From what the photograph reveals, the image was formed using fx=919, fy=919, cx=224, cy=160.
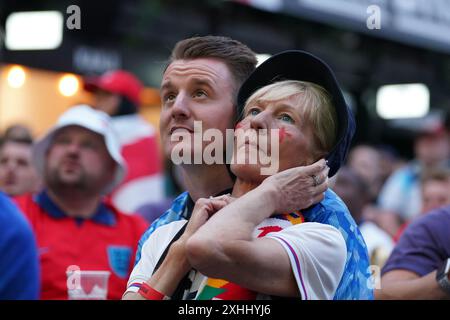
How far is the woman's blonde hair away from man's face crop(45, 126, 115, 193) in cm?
257

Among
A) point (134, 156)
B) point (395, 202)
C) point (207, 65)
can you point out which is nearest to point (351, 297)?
point (207, 65)

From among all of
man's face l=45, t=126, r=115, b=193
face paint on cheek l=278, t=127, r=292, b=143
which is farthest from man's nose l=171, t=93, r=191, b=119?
man's face l=45, t=126, r=115, b=193

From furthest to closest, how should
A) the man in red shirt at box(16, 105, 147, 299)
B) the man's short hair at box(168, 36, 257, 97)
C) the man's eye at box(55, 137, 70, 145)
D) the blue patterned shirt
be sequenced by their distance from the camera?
1. the man's eye at box(55, 137, 70, 145)
2. the man in red shirt at box(16, 105, 147, 299)
3. the man's short hair at box(168, 36, 257, 97)
4. the blue patterned shirt

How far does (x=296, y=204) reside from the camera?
94.6 inches

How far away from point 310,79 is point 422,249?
1149 mm

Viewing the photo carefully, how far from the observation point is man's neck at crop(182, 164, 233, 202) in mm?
2822

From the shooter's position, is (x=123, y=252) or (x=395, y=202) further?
(x=395, y=202)

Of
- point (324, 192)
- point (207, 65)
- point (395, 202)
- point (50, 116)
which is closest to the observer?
point (324, 192)

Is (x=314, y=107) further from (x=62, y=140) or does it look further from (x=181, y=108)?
(x=62, y=140)

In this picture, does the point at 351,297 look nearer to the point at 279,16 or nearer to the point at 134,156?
the point at 134,156

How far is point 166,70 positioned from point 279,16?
782 centimetres

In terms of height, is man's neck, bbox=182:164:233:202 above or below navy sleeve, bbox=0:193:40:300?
above

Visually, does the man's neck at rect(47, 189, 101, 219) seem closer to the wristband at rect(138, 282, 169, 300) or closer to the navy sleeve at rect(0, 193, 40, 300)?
the navy sleeve at rect(0, 193, 40, 300)

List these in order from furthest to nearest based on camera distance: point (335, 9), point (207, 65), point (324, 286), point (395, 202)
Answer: point (335, 9) → point (395, 202) → point (207, 65) → point (324, 286)
